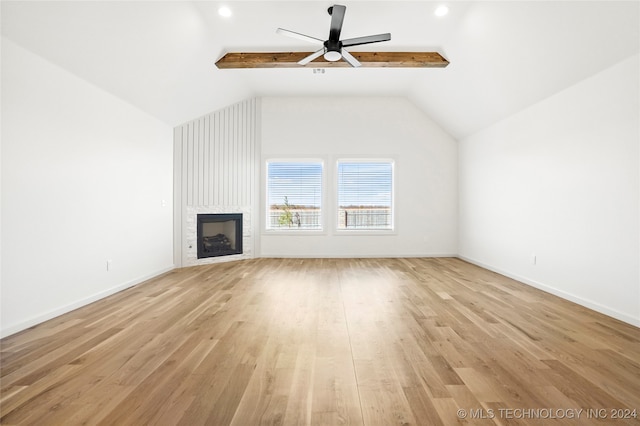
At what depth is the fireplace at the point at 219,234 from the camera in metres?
5.59

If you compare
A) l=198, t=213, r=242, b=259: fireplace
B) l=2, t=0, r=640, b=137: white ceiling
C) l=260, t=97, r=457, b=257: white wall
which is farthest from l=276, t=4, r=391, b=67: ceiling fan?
l=198, t=213, r=242, b=259: fireplace

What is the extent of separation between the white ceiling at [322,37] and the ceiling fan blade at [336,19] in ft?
1.65

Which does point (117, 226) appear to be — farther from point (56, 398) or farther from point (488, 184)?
point (488, 184)

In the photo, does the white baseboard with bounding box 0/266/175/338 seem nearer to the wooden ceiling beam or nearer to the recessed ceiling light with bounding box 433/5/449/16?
the wooden ceiling beam

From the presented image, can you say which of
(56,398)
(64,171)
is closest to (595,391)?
(56,398)

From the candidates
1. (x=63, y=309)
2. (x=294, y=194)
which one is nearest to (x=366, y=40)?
(x=294, y=194)

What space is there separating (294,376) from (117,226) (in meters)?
3.19

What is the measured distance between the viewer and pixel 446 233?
20.9 ft

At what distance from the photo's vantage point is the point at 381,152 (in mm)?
6414

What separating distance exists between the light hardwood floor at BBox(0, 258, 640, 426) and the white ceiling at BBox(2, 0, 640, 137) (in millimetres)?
2600

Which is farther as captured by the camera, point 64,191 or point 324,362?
point 64,191

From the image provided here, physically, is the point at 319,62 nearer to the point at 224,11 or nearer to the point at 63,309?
the point at 224,11

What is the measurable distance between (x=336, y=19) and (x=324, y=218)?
3.98 metres

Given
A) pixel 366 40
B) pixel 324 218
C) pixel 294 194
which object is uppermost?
pixel 366 40
